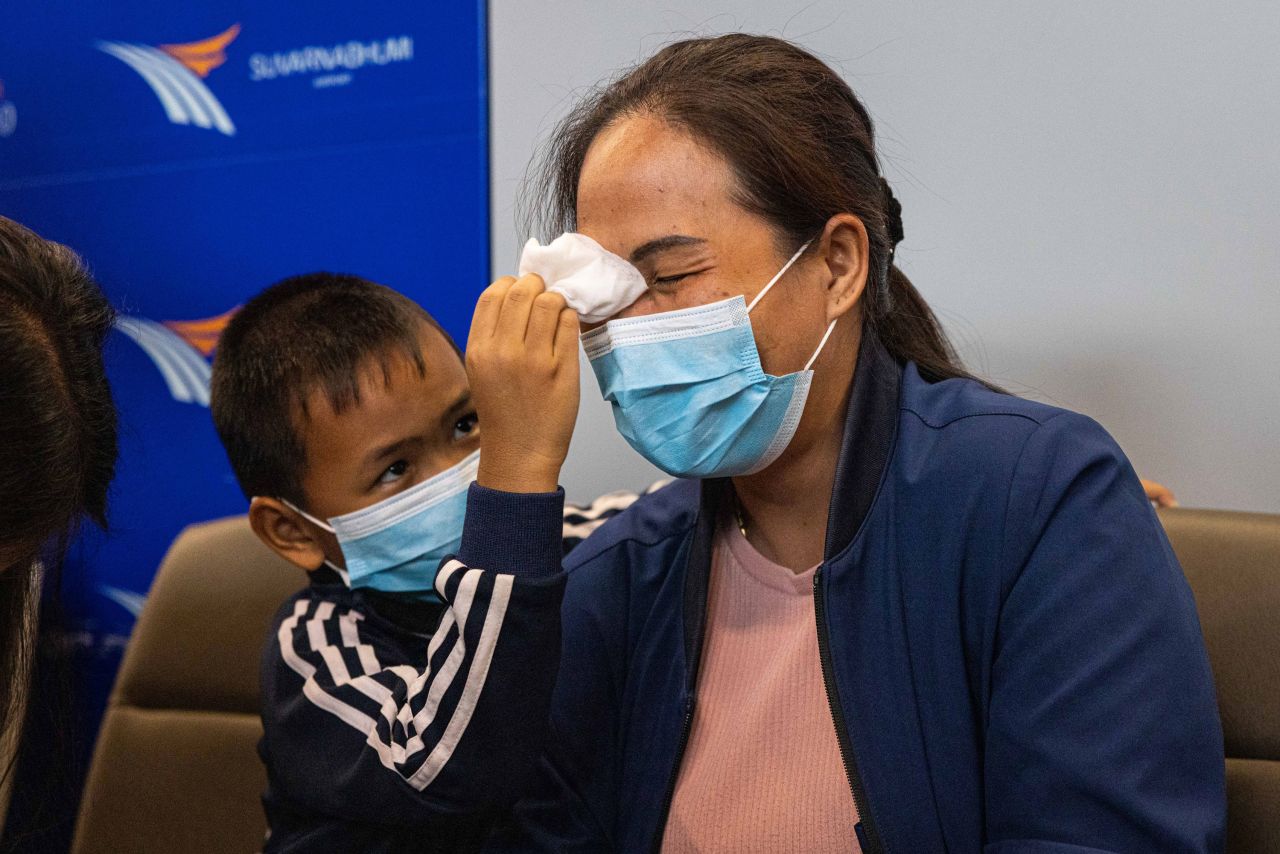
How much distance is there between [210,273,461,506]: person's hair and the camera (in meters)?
1.57

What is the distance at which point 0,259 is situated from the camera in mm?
1090

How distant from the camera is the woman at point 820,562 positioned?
103 cm

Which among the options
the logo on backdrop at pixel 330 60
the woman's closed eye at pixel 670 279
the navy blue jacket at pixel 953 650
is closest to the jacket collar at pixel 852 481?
the navy blue jacket at pixel 953 650

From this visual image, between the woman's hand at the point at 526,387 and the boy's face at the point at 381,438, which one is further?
the boy's face at the point at 381,438

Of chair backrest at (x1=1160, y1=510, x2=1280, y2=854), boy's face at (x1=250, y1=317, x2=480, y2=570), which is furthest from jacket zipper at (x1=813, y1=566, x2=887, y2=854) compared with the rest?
boy's face at (x1=250, y1=317, x2=480, y2=570)

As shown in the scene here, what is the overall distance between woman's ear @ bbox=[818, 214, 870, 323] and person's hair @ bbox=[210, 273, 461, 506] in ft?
1.90

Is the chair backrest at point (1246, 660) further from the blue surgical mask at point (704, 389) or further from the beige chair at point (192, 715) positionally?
the beige chair at point (192, 715)

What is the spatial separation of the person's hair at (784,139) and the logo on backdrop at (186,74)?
1.39 m

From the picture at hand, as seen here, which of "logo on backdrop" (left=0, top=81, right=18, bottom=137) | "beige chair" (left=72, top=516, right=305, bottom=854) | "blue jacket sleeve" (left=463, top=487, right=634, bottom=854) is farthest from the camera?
"logo on backdrop" (left=0, top=81, right=18, bottom=137)

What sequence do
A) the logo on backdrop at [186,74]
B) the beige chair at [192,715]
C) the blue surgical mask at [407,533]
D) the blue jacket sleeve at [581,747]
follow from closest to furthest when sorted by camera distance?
the blue jacket sleeve at [581,747]
the blue surgical mask at [407,533]
the beige chair at [192,715]
the logo on backdrop at [186,74]

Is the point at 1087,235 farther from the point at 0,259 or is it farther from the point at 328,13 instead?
the point at 328,13

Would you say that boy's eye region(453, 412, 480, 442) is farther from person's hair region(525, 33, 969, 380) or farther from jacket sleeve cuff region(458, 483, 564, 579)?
jacket sleeve cuff region(458, 483, 564, 579)

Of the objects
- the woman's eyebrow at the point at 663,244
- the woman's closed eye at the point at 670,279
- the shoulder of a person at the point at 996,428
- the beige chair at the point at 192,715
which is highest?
the woman's eyebrow at the point at 663,244

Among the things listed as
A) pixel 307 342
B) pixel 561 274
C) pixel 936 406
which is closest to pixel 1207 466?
pixel 936 406
